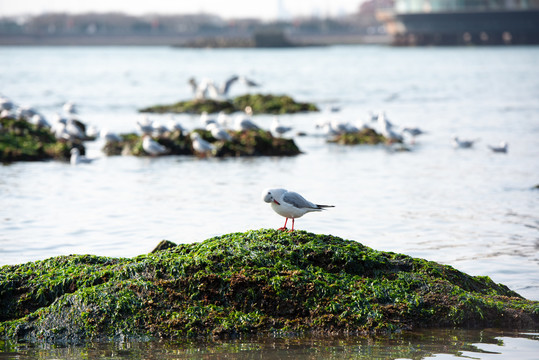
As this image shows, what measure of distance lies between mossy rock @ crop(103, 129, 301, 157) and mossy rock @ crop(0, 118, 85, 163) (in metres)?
1.04

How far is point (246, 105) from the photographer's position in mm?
28516

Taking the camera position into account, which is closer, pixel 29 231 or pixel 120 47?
pixel 29 231

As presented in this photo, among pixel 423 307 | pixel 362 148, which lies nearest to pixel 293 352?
pixel 423 307

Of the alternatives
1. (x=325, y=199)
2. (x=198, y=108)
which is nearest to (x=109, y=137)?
(x=325, y=199)

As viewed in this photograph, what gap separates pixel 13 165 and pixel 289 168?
5.45m

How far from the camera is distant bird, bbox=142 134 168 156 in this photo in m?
16.2

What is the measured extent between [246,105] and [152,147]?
497 inches

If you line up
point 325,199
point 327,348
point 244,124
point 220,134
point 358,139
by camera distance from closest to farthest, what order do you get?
point 327,348 → point 325,199 → point 220,134 → point 244,124 → point 358,139

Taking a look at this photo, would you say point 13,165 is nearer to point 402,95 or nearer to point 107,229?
point 107,229

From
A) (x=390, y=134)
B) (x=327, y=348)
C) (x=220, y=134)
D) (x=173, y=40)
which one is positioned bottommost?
(x=327, y=348)

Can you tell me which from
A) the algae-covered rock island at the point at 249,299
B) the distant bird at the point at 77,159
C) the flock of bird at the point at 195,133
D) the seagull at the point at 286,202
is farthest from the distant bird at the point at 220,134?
the algae-covered rock island at the point at 249,299

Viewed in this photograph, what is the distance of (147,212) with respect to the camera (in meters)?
10.8

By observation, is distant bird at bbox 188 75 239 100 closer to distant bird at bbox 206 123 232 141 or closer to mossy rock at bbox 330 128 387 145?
mossy rock at bbox 330 128 387 145

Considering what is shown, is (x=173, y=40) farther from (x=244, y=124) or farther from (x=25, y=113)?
(x=244, y=124)
